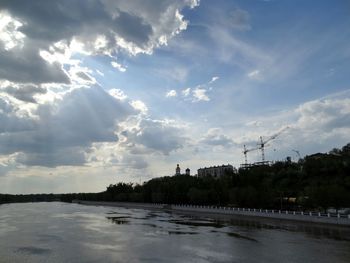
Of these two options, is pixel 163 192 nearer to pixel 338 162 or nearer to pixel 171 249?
pixel 338 162

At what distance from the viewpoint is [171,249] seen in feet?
149

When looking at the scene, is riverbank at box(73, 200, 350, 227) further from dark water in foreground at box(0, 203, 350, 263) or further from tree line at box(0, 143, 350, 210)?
tree line at box(0, 143, 350, 210)

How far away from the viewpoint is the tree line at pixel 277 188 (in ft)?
268

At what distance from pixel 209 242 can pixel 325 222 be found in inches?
973

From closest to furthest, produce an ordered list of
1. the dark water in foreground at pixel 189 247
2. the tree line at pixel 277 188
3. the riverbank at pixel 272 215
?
the dark water in foreground at pixel 189 247
the riverbank at pixel 272 215
the tree line at pixel 277 188

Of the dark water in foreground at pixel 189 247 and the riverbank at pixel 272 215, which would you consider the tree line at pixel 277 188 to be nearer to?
the riverbank at pixel 272 215

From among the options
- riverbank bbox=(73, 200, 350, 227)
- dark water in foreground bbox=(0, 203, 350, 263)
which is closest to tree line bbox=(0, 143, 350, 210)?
riverbank bbox=(73, 200, 350, 227)

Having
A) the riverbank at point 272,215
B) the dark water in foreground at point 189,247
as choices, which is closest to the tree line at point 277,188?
the riverbank at point 272,215

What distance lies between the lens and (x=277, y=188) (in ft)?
474

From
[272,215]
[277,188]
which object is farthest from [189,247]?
[277,188]

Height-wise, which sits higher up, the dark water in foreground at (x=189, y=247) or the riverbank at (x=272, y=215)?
the riverbank at (x=272, y=215)

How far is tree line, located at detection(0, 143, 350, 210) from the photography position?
8157 cm

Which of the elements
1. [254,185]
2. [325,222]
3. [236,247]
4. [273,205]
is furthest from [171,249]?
[254,185]

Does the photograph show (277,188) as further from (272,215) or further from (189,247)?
(189,247)
